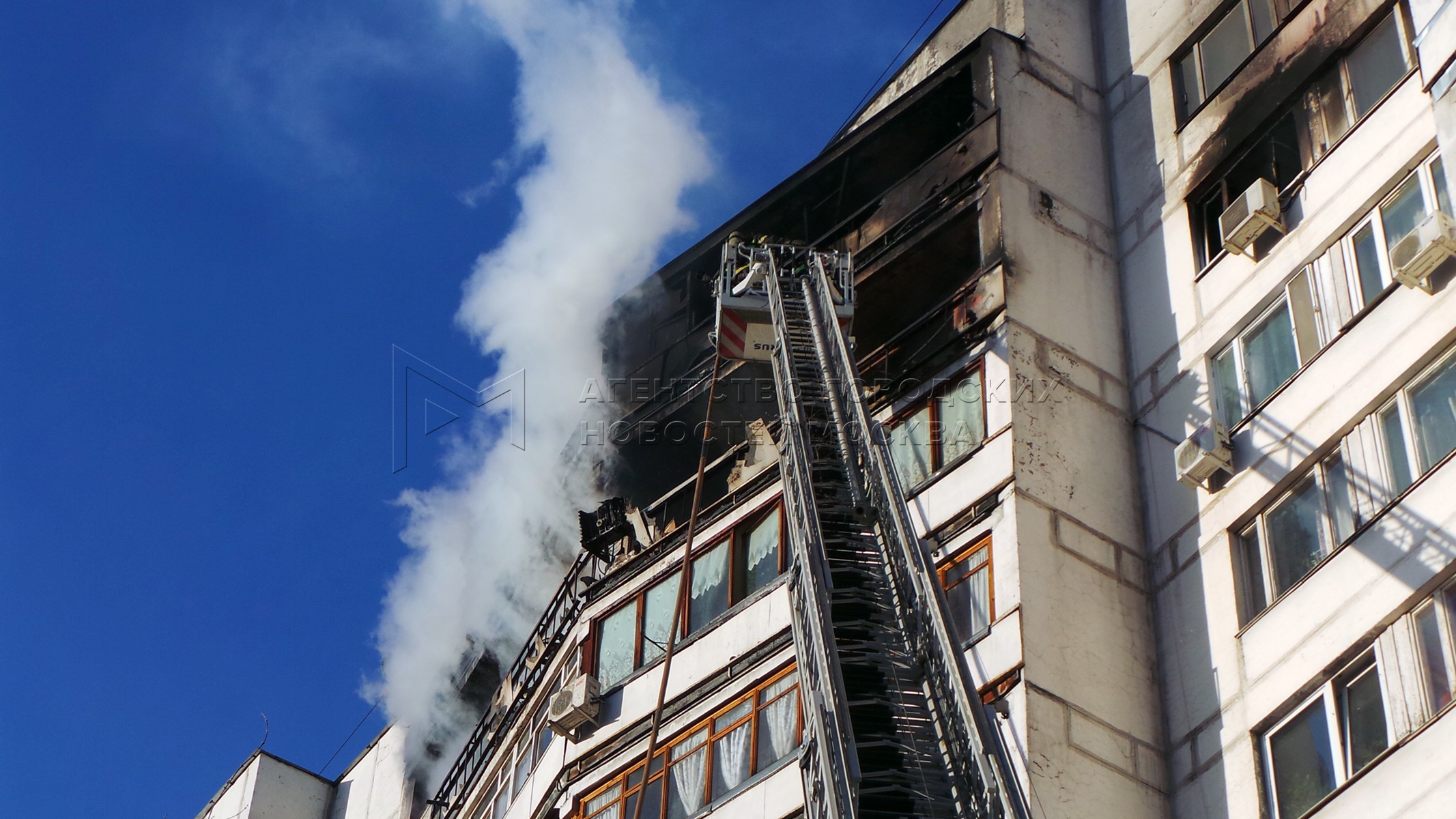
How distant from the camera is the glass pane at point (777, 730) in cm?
2059

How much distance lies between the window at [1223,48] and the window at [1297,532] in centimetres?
723

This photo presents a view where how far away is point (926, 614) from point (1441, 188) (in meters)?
7.73

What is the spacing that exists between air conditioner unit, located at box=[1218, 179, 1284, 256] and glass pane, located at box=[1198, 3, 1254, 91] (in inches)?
117

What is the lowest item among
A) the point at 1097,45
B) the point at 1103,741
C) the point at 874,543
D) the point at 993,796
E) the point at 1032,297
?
the point at 993,796

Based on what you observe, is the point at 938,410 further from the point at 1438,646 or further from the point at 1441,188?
the point at 1438,646

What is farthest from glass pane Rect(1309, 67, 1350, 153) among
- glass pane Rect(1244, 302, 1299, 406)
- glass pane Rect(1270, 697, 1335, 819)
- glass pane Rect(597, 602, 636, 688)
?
glass pane Rect(597, 602, 636, 688)

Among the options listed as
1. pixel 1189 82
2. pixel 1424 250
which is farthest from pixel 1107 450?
pixel 1189 82

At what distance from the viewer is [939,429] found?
75.6 feet

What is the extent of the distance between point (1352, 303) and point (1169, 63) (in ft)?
23.1

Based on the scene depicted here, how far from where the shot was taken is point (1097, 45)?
28.2m

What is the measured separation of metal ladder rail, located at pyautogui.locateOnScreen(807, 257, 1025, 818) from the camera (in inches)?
572

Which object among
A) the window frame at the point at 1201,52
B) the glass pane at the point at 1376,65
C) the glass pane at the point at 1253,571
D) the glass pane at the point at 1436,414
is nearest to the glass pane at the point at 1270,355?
the glass pane at the point at 1253,571

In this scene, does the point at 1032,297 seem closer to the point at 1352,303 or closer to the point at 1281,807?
the point at 1352,303

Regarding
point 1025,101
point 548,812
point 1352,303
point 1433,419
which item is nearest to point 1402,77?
point 1352,303
